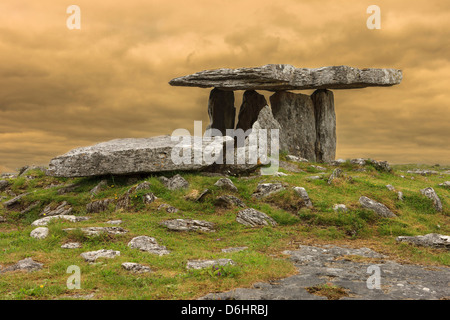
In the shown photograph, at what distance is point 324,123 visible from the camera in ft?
106

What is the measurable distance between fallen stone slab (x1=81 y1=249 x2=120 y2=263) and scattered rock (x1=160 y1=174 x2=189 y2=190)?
741cm

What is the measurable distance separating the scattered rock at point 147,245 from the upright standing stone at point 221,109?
20.3 metres

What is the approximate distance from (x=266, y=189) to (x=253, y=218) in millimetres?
2969

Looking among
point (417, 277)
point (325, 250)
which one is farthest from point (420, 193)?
point (417, 277)

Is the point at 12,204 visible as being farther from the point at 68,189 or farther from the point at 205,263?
the point at 205,263

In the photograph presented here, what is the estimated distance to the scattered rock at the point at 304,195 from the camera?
17531 mm

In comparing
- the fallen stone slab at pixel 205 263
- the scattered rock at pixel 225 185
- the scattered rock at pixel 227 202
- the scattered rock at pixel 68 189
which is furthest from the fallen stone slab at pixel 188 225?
the scattered rock at pixel 68 189

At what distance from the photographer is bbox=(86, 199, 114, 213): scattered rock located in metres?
19.0

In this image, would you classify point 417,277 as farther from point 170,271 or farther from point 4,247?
point 4,247

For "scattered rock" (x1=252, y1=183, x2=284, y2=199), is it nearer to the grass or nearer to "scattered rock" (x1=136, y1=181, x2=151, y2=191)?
the grass

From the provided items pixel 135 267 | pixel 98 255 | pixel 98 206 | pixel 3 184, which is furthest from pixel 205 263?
pixel 3 184

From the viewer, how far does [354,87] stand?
3120cm

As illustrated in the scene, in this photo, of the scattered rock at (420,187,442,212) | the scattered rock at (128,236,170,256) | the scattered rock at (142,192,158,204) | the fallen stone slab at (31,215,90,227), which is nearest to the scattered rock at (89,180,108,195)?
the fallen stone slab at (31,215,90,227)

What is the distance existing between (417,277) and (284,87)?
2126 cm
